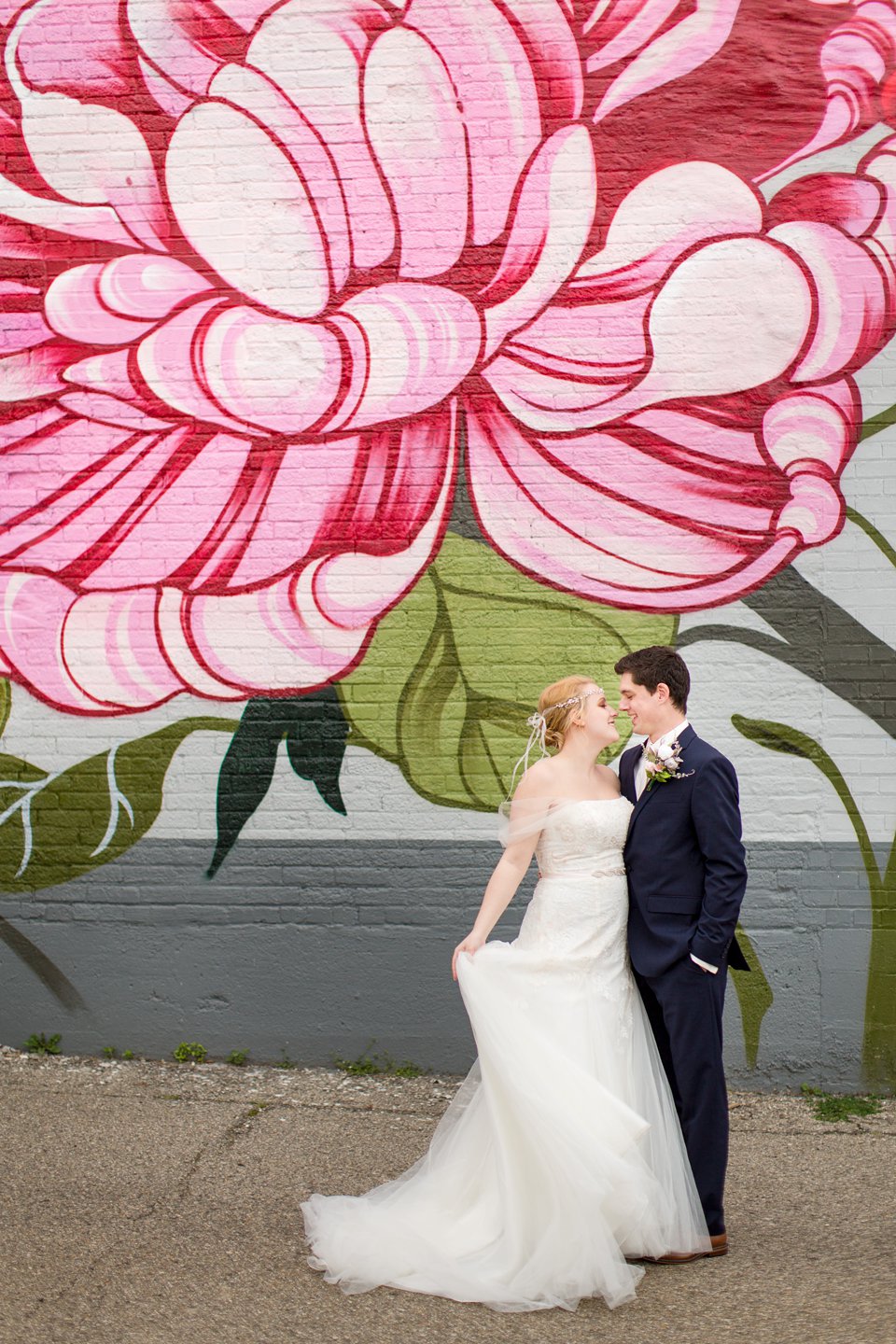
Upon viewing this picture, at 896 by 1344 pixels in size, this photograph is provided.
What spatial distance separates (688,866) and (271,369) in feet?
9.84

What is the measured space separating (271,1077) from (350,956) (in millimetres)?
596

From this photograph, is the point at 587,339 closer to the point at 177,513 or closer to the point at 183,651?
the point at 177,513

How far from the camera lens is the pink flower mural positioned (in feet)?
18.7

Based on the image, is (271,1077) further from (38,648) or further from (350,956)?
(38,648)

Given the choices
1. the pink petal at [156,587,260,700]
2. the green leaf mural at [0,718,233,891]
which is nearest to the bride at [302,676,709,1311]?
the pink petal at [156,587,260,700]

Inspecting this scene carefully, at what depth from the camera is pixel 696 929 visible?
13.4 ft

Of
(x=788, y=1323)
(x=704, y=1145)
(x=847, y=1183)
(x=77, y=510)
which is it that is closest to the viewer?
(x=788, y=1323)

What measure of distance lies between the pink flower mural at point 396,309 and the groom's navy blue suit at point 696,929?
176 centimetres

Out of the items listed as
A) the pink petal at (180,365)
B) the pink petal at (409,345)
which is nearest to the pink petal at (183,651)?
the pink petal at (180,365)

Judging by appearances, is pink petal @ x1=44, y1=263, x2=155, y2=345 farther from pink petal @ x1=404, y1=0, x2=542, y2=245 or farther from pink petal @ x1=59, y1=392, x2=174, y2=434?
pink petal @ x1=404, y1=0, x2=542, y2=245

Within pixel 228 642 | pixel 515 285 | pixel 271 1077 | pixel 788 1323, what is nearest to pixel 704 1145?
pixel 788 1323

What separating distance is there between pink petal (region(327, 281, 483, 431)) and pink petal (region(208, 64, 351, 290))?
257 millimetres

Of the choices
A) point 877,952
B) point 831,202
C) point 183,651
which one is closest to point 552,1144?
point 877,952

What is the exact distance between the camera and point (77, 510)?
607cm
